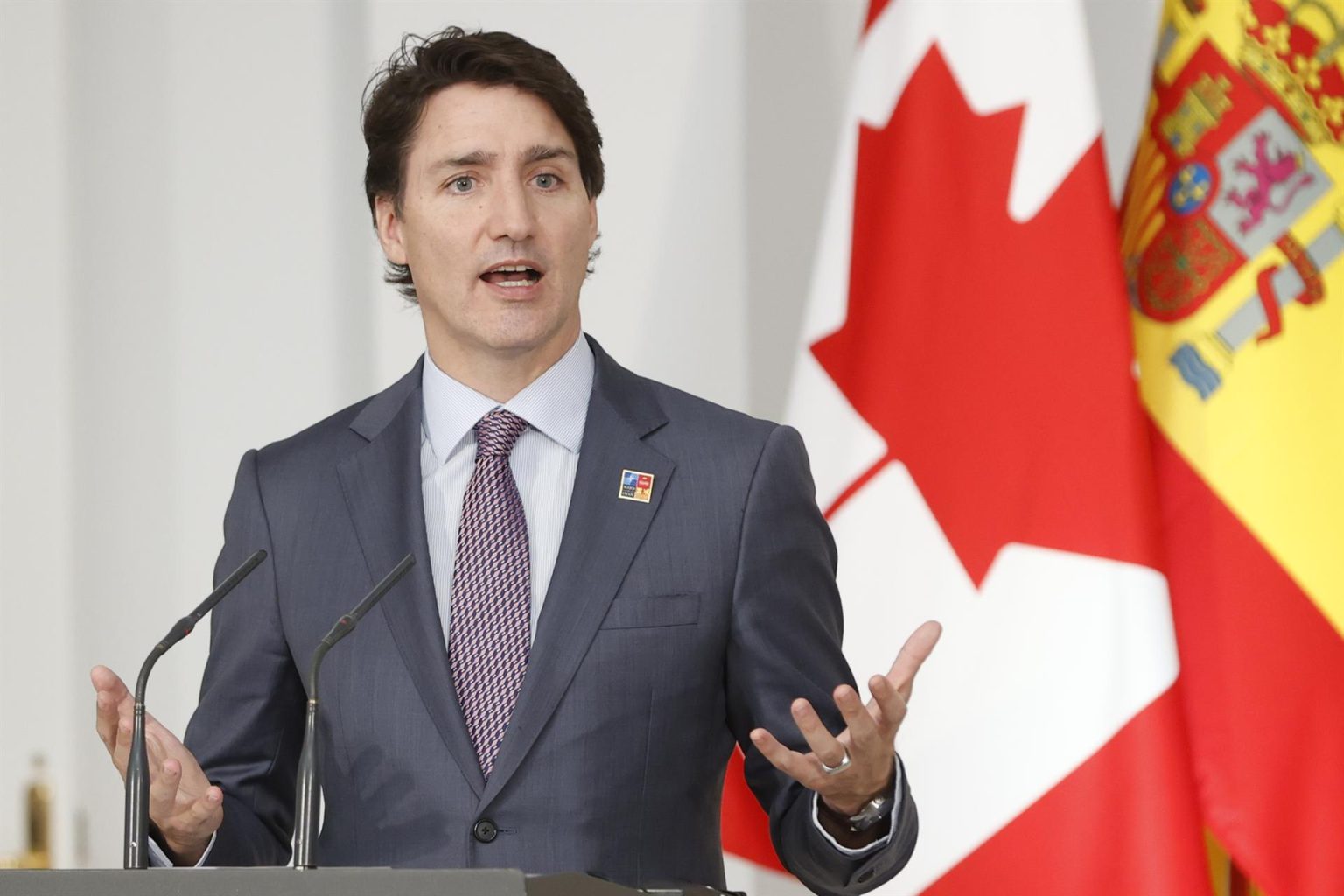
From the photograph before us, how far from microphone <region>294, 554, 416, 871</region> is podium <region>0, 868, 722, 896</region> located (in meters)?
0.06

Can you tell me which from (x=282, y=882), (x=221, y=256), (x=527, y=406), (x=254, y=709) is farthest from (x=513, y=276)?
(x=221, y=256)

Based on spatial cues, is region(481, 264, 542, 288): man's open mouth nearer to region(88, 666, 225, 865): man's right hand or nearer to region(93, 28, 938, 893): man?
region(93, 28, 938, 893): man

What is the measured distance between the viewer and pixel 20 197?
3.88 metres

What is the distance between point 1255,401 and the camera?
2824mm

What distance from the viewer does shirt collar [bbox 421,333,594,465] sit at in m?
2.15

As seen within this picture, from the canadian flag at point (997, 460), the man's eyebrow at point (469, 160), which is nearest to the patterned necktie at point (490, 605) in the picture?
the man's eyebrow at point (469, 160)

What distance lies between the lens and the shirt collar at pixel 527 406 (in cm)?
215

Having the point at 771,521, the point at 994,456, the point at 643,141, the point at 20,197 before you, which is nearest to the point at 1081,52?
the point at 994,456

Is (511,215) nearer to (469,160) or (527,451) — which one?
(469,160)

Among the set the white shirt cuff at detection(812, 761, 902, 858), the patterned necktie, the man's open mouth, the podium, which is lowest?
the white shirt cuff at detection(812, 761, 902, 858)

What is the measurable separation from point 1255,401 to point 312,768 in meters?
1.90

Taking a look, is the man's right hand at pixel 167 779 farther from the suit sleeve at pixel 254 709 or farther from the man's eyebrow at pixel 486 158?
the man's eyebrow at pixel 486 158

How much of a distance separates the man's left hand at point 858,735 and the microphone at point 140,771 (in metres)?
0.58

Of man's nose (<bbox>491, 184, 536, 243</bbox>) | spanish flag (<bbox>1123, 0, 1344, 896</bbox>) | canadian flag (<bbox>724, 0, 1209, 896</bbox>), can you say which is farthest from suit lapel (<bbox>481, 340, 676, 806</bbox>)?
spanish flag (<bbox>1123, 0, 1344, 896</bbox>)
